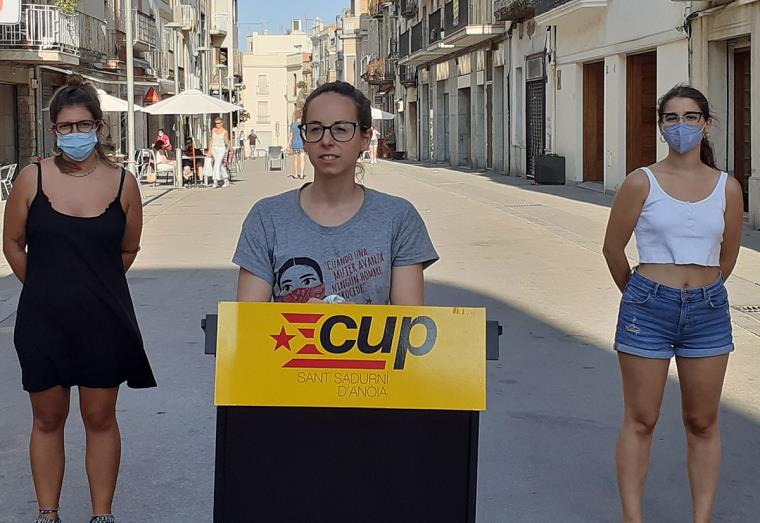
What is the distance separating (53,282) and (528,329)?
5711 millimetres

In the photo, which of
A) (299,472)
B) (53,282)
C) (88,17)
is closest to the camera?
(299,472)

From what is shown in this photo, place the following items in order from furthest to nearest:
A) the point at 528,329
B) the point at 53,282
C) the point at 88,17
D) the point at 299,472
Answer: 1. the point at 88,17
2. the point at 528,329
3. the point at 53,282
4. the point at 299,472

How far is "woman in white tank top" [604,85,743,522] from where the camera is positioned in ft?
14.8

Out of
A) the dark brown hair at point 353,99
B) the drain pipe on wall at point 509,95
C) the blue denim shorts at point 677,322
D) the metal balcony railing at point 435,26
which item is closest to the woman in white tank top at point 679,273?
the blue denim shorts at point 677,322

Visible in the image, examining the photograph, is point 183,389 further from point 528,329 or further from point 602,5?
point 602,5

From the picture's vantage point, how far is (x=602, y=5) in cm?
2628

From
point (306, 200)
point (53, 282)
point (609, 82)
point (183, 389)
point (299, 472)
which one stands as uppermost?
point (609, 82)

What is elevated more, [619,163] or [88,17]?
[88,17]

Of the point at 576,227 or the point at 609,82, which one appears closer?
the point at 576,227

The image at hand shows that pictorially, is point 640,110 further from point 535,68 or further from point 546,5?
point 535,68

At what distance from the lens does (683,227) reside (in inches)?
177

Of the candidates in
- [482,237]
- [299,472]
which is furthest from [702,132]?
[482,237]

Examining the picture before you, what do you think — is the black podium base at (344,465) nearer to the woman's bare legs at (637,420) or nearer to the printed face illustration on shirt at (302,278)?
the printed face illustration on shirt at (302,278)

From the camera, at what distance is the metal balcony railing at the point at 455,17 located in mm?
40656
